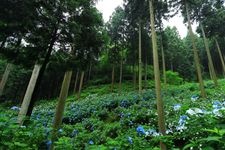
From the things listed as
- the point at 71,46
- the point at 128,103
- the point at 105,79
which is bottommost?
the point at 128,103

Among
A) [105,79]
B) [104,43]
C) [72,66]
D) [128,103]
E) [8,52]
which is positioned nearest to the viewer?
[8,52]

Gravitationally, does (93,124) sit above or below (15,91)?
below

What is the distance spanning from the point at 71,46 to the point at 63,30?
81 cm

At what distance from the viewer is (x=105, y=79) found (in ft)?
115

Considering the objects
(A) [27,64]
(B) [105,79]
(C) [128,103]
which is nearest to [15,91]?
(B) [105,79]

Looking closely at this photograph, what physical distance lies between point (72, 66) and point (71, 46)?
0.77 meters

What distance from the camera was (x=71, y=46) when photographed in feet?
27.3

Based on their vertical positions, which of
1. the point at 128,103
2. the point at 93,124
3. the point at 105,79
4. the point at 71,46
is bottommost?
the point at 93,124

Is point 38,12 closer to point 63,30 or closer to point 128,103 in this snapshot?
point 63,30

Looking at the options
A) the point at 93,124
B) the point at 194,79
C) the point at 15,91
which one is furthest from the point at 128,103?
the point at 194,79

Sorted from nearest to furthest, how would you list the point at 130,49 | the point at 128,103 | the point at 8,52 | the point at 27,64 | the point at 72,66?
1. the point at 8,52
2. the point at 27,64
3. the point at 72,66
4. the point at 128,103
5. the point at 130,49

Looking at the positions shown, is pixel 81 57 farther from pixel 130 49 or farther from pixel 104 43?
pixel 130 49

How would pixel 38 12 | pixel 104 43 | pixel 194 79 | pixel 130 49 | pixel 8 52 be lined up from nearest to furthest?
1. pixel 38 12
2. pixel 8 52
3. pixel 104 43
4. pixel 130 49
5. pixel 194 79

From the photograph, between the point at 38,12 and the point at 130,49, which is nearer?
Result: the point at 38,12
